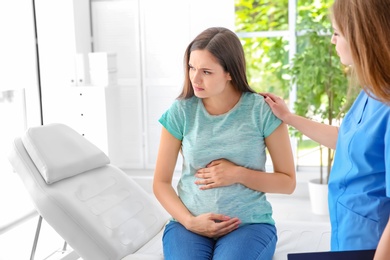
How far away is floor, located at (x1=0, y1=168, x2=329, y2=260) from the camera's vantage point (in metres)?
3.11

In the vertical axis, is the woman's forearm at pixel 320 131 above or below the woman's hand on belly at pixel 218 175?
above

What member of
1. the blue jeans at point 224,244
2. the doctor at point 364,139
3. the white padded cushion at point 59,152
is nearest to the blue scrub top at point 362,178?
the doctor at point 364,139

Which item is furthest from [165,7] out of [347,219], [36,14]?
[347,219]

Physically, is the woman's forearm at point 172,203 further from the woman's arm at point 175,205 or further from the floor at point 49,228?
the floor at point 49,228

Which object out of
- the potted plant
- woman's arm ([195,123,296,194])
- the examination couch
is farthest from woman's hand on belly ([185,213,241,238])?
the potted plant

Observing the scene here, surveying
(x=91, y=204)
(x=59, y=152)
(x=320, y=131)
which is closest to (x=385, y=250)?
(x=320, y=131)

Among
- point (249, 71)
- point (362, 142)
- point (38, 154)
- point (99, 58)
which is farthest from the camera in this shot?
point (249, 71)

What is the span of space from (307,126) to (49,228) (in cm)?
246

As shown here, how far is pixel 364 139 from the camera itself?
117cm

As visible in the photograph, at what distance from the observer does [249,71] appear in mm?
4656

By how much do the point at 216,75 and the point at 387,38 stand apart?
74 centimetres

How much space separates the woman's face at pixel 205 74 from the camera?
169 centimetres

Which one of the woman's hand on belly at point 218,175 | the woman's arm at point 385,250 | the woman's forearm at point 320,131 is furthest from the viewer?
the woman's hand on belly at point 218,175

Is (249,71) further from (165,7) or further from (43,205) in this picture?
(43,205)
